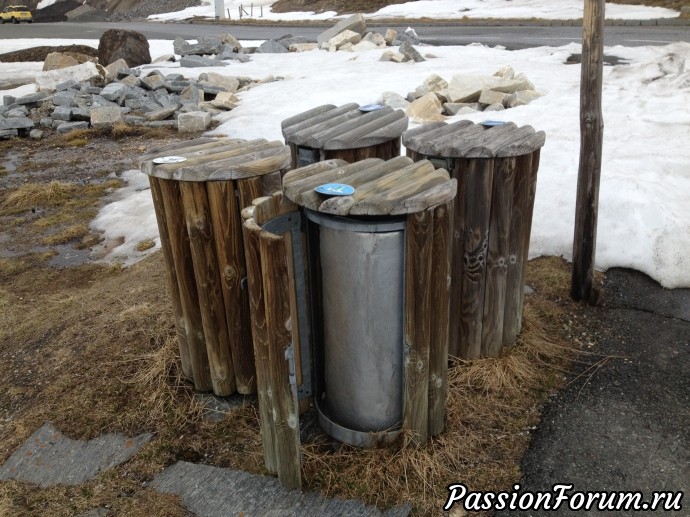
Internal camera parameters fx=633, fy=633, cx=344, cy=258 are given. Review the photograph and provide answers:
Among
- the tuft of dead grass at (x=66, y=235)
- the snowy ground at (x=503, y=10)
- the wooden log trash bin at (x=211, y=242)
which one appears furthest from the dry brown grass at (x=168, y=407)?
the snowy ground at (x=503, y=10)

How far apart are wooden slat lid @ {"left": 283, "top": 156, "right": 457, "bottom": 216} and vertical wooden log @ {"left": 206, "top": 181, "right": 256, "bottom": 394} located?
0.38 m

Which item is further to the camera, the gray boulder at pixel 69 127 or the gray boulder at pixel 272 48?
the gray boulder at pixel 272 48

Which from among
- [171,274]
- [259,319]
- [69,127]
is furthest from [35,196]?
[259,319]

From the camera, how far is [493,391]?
3428 millimetres

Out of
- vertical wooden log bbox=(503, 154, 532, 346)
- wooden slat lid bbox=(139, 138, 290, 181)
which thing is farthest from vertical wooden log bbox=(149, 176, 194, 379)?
vertical wooden log bbox=(503, 154, 532, 346)

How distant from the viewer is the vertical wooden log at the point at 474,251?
3.34m

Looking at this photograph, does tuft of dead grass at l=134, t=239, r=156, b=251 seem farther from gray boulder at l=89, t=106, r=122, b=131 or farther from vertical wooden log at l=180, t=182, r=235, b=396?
gray boulder at l=89, t=106, r=122, b=131

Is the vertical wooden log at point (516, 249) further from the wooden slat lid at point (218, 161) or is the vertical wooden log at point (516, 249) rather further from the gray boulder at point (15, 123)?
the gray boulder at point (15, 123)

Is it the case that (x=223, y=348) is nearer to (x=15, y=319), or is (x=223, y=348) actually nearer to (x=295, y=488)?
(x=295, y=488)

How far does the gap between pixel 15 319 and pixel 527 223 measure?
12.4ft

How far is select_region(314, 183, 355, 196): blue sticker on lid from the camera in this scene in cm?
254

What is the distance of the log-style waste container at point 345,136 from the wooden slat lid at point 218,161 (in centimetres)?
16

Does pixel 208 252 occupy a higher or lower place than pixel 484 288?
higher

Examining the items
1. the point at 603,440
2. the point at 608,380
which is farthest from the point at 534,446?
the point at 608,380
